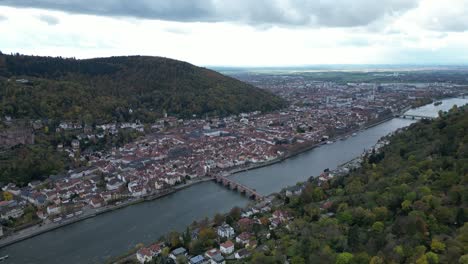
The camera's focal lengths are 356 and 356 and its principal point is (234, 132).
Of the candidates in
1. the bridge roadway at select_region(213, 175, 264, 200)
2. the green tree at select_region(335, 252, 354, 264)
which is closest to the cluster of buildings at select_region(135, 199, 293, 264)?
the green tree at select_region(335, 252, 354, 264)

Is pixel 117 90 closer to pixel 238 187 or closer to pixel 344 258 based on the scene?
pixel 238 187

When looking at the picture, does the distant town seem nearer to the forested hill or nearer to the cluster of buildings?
the cluster of buildings

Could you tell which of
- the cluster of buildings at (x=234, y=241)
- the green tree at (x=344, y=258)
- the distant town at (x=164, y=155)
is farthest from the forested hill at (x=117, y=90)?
the green tree at (x=344, y=258)

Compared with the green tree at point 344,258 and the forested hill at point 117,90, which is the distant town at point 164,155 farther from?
the green tree at point 344,258

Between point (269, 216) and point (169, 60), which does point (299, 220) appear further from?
point (169, 60)

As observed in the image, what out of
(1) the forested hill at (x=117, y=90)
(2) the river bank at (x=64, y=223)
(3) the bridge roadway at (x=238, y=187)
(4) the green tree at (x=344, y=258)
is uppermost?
(1) the forested hill at (x=117, y=90)
